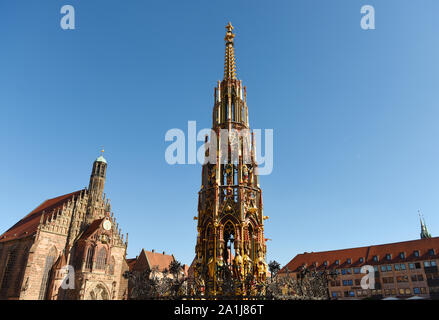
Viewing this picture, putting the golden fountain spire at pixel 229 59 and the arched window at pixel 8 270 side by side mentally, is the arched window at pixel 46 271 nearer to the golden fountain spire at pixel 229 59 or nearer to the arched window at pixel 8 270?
the arched window at pixel 8 270

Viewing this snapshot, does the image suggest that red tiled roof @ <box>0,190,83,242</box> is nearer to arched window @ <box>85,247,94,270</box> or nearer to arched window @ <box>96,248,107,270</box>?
arched window @ <box>85,247,94,270</box>

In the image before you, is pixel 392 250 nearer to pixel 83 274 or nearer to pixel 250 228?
pixel 250 228

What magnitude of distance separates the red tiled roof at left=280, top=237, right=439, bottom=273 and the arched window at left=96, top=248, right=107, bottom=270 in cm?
3042

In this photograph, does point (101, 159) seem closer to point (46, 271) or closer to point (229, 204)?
point (46, 271)

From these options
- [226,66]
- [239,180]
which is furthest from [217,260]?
[226,66]

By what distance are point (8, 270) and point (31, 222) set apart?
24.6 feet

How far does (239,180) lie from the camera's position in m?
21.5

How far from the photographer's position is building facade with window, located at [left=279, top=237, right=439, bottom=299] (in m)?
48.7

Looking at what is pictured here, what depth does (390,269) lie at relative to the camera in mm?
52344

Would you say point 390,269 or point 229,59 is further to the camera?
point 390,269

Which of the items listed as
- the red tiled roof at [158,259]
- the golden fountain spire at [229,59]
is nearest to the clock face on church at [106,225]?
the red tiled roof at [158,259]

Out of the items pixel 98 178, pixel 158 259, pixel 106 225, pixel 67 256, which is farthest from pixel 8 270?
pixel 158 259
